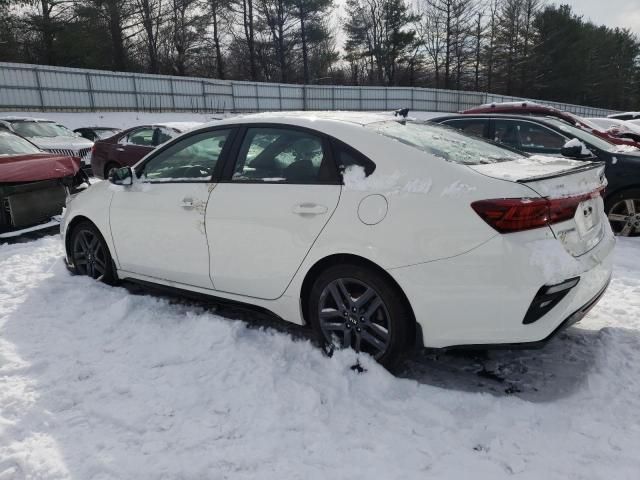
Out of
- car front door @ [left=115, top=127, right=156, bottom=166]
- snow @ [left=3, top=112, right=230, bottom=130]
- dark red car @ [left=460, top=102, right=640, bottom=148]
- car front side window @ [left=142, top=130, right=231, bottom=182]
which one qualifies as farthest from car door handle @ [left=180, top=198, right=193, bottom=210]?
snow @ [left=3, top=112, right=230, bottom=130]

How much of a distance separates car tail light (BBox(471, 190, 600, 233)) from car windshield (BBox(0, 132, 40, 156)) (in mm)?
6666

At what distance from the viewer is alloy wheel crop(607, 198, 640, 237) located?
6270mm

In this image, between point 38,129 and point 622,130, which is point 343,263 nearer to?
point 622,130

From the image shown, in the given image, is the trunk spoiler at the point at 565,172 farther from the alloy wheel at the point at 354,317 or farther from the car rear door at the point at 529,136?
the car rear door at the point at 529,136

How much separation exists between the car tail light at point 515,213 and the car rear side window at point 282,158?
962 mm

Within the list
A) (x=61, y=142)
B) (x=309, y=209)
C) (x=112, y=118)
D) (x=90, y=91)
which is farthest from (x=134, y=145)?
(x=90, y=91)

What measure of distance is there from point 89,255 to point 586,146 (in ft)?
20.3

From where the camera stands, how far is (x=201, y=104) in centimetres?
3052

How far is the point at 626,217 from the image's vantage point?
20.8 ft

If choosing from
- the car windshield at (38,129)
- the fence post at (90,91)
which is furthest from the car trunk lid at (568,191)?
the fence post at (90,91)

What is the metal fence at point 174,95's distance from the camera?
23.5 meters

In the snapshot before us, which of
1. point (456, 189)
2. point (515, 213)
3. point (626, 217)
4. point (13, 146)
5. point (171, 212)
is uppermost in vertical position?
point (13, 146)

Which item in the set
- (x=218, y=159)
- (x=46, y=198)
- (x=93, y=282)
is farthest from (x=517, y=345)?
(x=46, y=198)

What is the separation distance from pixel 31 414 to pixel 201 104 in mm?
29935
